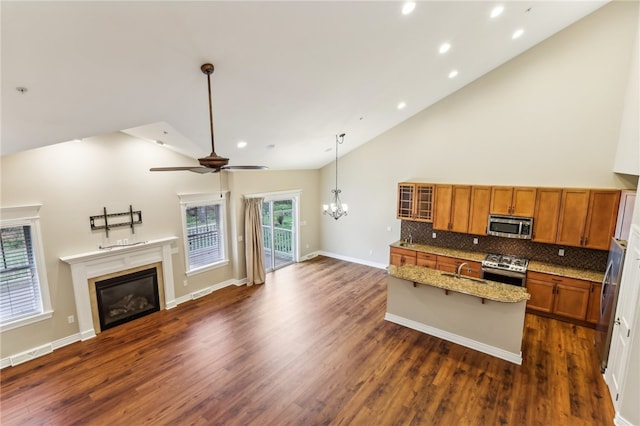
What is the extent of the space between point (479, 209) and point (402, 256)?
6.33 feet

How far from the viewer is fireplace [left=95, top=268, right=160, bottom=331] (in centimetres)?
535

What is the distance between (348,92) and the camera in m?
4.72

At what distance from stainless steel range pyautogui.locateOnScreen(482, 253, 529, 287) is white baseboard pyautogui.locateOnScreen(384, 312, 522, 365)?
5.59 ft

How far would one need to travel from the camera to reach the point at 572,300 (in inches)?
209

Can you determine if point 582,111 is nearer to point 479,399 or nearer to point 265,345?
point 479,399

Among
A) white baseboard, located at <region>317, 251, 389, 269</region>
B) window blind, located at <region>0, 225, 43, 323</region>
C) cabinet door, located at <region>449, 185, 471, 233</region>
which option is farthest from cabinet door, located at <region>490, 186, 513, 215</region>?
window blind, located at <region>0, 225, 43, 323</region>

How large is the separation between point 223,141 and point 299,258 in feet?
15.2

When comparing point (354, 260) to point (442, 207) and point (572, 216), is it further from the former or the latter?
point (572, 216)

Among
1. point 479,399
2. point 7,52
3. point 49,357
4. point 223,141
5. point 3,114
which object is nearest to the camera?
point 7,52

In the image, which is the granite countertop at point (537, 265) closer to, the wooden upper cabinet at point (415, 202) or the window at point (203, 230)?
the wooden upper cabinet at point (415, 202)

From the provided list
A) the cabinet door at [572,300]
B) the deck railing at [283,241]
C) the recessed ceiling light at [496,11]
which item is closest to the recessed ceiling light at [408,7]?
the recessed ceiling light at [496,11]

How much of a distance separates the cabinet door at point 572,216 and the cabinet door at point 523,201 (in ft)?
1.45

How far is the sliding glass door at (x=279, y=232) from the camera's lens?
8234mm

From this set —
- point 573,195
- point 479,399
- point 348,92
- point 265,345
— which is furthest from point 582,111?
point 265,345
